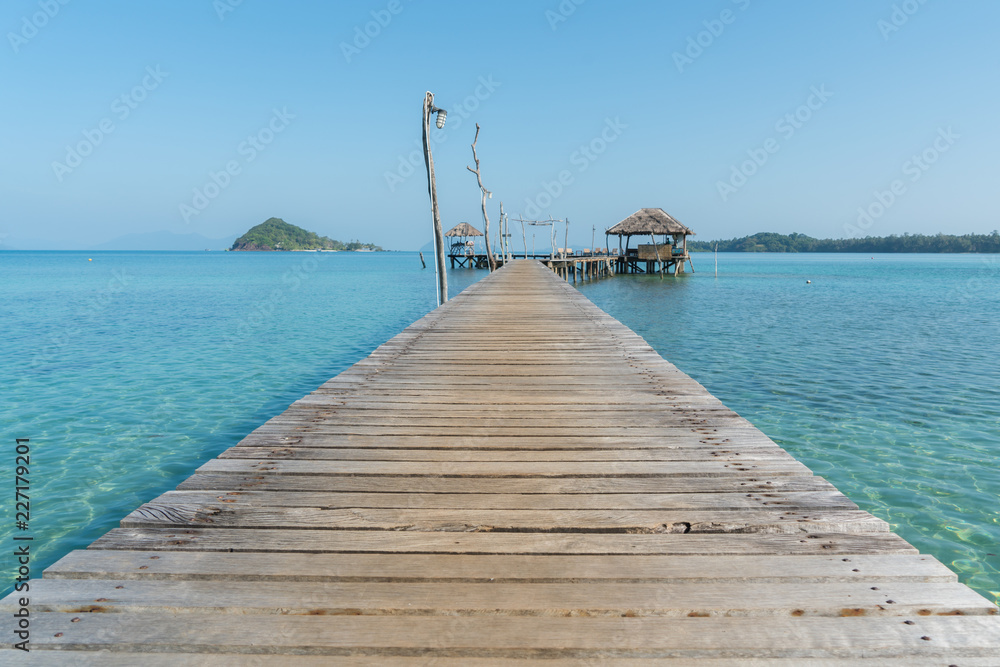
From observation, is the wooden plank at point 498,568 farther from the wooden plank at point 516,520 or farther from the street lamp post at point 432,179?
the street lamp post at point 432,179

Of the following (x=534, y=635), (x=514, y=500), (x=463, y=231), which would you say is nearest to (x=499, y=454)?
(x=514, y=500)

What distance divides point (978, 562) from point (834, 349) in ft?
30.2

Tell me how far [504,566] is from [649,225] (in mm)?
40163

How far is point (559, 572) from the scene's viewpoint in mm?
1864

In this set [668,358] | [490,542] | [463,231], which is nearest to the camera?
[490,542]

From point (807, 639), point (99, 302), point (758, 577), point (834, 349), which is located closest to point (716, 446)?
point (758, 577)

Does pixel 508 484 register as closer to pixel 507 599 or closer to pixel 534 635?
pixel 507 599

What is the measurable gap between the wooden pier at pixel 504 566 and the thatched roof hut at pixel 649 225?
37898 millimetres

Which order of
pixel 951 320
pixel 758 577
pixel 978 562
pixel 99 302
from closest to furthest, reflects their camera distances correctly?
pixel 758 577
pixel 978 562
pixel 951 320
pixel 99 302

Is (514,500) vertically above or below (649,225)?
below

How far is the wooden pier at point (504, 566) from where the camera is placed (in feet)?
5.06

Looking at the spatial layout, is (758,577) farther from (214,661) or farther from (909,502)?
(909,502)

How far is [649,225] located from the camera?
130ft

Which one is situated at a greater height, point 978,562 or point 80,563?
point 80,563
